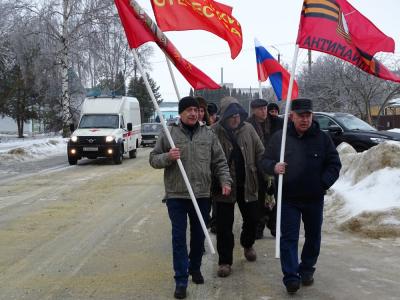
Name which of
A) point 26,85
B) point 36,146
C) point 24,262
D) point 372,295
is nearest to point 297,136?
point 372,295

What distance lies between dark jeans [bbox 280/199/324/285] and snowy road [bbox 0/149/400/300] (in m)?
0.23

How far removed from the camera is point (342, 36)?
563 centimetres

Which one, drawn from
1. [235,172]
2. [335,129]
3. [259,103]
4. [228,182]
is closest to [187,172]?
[228,182]

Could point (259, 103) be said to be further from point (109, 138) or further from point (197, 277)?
point (109, 138)

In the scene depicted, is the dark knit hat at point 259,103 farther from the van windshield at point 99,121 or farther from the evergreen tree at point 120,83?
the evergreen tree at point 120,83

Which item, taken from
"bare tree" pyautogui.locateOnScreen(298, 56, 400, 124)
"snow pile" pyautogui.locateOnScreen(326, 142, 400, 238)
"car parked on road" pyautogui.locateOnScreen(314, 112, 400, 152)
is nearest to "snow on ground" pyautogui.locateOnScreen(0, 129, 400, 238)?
"snow pile" pyautogui.locateOnScreen(326, 142, 400, 238)

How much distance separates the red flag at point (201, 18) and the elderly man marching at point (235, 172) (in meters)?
1.18

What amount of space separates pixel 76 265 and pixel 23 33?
2757cm

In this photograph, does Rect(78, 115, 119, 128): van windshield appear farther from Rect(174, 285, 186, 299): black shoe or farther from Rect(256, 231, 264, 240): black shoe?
Rect(174, 285, 186, 299): black shoe

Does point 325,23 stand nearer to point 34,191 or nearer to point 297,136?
point 297,136

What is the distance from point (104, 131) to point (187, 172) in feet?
50.9

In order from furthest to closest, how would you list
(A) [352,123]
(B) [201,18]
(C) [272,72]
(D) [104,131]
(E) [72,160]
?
(D) [104,131] < (E) [72,160] < (A) [352,123] < (C) [272,72] < (B) [201,18]

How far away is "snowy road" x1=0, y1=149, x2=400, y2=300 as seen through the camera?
512cm

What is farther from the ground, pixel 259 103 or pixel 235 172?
pixel 259 103
